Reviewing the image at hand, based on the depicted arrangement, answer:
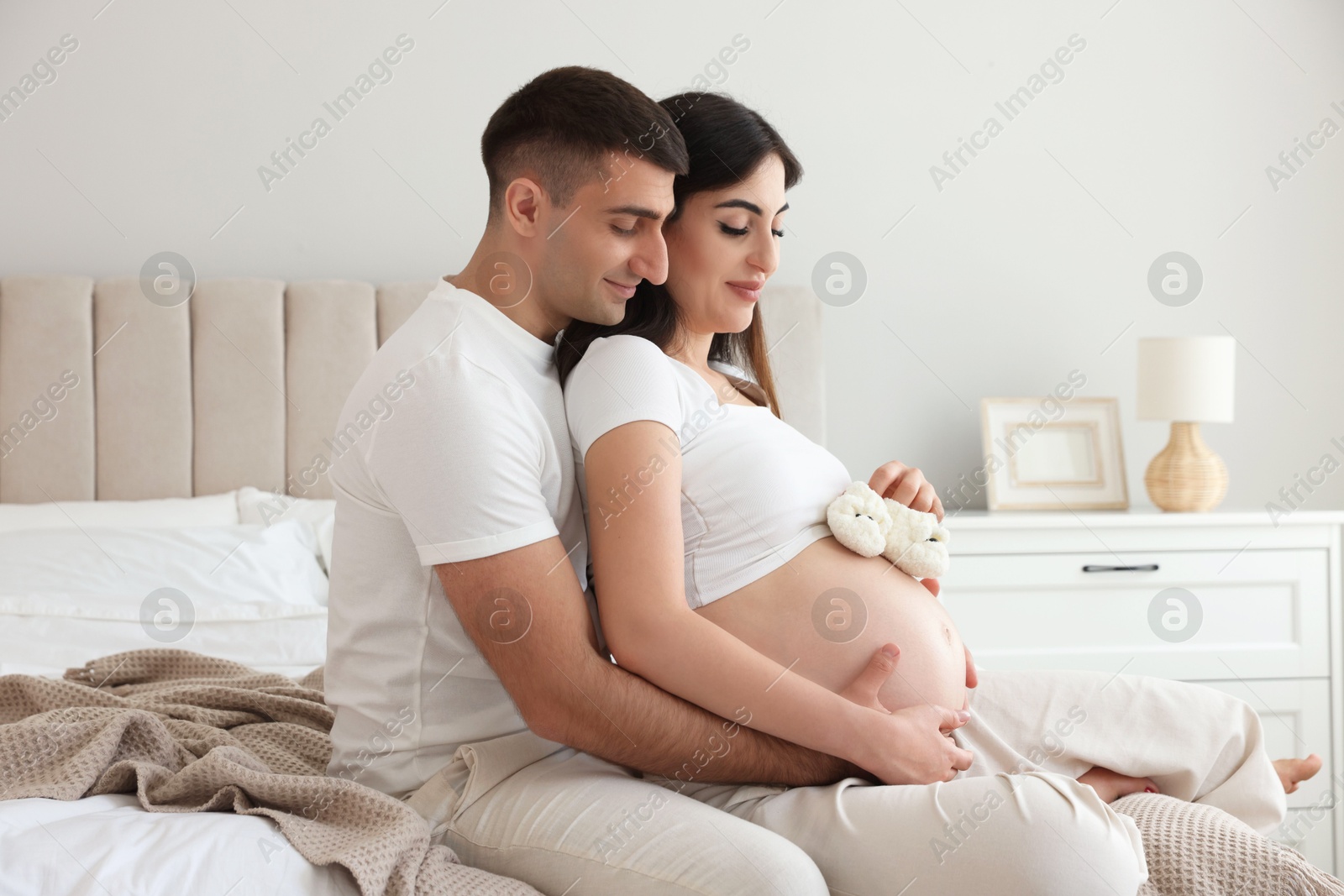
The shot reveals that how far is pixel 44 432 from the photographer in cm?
228

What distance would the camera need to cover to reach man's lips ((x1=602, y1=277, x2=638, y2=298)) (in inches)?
45.3

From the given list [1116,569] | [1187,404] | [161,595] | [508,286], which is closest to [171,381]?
[161,595]

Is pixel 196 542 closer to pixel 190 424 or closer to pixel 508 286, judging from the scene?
pixel 190 424

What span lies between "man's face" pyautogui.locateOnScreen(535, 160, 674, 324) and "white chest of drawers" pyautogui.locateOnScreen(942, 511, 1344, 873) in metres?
1.41

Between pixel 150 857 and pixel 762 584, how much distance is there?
0.61m

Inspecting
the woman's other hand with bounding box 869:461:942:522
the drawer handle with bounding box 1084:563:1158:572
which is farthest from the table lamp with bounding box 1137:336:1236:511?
the woman's other hand with bounding box 869:461:942:522

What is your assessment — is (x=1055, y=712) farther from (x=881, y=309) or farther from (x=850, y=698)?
(x=881, y=309)

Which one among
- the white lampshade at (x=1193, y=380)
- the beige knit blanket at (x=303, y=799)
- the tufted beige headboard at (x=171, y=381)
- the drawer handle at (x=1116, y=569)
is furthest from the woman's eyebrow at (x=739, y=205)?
the white lampshade at (x=1193, y=380)

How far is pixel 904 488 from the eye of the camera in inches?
50.3

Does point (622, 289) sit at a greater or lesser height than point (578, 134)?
lesser

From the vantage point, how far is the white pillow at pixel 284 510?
214cm

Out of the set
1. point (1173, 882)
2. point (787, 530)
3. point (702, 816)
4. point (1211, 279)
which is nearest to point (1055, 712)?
point (1173, 882)

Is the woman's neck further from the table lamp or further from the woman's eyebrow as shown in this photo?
the table lamp

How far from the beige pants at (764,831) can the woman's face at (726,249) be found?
57 cm
